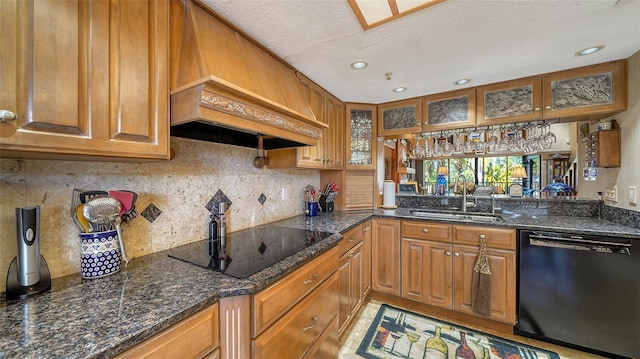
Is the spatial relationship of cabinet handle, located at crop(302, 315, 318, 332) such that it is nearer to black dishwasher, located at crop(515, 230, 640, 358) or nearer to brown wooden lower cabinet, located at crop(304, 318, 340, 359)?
brown wooden lower cabinet, located at crop(304, 318, 340, 359)

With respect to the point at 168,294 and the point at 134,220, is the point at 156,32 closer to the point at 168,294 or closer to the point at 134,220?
the point at 134,220

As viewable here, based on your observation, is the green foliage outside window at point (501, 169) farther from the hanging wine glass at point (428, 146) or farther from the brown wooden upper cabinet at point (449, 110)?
the brown wooden upper cabinet at point (449, 110)

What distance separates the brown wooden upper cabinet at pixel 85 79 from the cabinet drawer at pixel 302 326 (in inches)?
36.1

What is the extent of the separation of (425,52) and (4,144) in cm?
210

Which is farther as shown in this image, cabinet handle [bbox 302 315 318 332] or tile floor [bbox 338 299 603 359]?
tile floor [bbox 338 299 603 359]

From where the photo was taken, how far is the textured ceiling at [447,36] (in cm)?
124

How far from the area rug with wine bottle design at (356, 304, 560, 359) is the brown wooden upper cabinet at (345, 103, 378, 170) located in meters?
1.62

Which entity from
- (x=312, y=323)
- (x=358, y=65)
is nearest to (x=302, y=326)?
(x=312, y=323)

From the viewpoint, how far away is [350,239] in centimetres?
199

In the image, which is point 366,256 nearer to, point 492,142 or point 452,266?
point 452,266

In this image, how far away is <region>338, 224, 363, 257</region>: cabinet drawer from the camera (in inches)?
72.7

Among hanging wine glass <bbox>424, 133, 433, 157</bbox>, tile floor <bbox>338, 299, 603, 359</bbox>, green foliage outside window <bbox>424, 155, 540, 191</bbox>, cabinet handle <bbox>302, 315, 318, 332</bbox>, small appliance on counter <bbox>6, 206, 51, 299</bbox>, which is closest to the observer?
small appliance on counter <bbox>6, 206, 51, 299</bbox>

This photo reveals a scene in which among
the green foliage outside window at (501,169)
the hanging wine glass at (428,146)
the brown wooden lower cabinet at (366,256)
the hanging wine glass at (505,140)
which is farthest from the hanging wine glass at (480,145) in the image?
the green foliage outside window at (501,169)

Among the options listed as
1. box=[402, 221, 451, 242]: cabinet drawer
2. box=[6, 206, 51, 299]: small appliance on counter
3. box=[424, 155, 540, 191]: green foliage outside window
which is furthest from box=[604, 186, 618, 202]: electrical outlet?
box=[424, 155, 540, 191]: green foliage outside window
